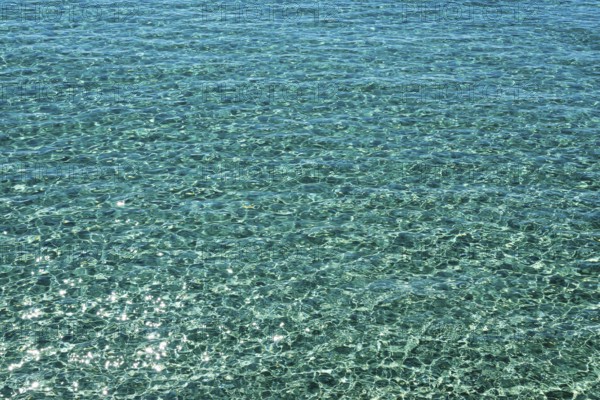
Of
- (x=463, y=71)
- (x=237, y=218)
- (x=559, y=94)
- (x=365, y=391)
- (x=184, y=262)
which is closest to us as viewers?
(x=365, y=391)

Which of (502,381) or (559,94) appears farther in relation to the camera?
(559,94)

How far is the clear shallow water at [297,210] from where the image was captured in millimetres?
12977

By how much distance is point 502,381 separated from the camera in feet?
41.4

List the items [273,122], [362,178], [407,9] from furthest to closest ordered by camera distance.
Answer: [407,9], [273,122], [362,178]

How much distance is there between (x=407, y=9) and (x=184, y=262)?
1868 centimetres

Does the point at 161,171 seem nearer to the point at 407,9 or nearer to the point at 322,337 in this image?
the point at 322,337

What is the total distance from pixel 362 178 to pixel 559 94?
841cm

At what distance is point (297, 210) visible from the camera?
1731 cm

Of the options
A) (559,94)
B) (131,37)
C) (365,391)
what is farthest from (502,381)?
(131,37)

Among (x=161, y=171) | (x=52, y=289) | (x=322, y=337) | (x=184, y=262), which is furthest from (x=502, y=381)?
(x=161, y=171)

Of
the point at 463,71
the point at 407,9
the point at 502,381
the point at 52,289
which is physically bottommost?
the point at 502,381

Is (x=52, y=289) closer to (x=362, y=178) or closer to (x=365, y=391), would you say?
(x=365, y=391)

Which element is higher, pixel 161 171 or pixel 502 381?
pixel 161 171

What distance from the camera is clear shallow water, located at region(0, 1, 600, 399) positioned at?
1298cm
